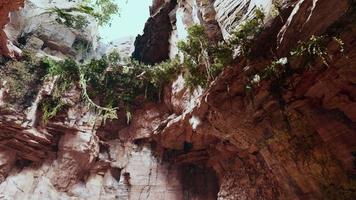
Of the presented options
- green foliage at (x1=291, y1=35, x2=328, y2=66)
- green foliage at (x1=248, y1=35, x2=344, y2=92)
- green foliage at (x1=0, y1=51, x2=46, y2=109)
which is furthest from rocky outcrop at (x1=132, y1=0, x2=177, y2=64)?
green foliage at (x1=291, y1=35, x2=328, y2=66)

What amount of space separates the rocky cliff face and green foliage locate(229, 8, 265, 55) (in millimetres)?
126

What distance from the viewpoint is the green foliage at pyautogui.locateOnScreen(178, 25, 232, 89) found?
5.90m

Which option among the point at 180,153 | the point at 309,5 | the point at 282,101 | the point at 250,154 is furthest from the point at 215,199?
the point at 309,5

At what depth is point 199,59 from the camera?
21.0 feet

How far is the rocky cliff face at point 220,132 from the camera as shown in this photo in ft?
16.1

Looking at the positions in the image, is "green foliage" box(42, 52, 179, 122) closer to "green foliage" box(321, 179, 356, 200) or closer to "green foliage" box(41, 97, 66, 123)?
"green foliage" box(41, 97, 66, 123)

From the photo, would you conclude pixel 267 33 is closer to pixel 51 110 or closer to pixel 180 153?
pixel 180 153

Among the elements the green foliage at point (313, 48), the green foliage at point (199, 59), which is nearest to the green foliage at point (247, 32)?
the green foliage at point (199, 59)

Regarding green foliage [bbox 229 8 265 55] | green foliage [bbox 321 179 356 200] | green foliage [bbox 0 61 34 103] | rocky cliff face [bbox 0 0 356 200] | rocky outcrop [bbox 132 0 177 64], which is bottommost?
green foliage [bbox 321 179 356 200]

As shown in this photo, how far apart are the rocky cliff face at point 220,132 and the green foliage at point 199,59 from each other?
0.96 ft

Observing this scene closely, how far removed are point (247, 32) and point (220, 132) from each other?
2.67 m

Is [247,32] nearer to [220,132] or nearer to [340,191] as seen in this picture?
[220,132]

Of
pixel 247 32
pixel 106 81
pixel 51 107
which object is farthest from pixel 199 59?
pixel 51 107

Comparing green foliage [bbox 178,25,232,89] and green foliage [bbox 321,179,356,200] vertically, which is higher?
green foliage [bbox 178,25,232,89]
